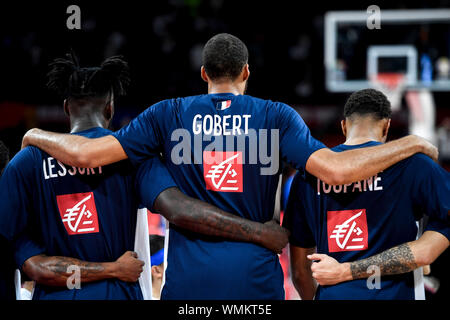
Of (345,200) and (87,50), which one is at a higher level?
(87,50)

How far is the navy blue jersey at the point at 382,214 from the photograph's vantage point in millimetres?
3133

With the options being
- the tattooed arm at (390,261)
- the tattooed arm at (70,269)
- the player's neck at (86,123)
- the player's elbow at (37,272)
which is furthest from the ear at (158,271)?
the tattooed arm at (390,261)

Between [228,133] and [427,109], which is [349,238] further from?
[427,109]

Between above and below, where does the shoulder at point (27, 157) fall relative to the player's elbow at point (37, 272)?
above

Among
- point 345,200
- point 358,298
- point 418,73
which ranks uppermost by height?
point 418,73

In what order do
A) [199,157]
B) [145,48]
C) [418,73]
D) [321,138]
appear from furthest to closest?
[145,48], [321,138], [418,73], [199,157]

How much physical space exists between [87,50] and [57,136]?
35.4 ft

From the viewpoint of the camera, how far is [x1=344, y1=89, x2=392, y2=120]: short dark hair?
11.0 ft

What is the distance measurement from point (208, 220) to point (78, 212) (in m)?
0.79

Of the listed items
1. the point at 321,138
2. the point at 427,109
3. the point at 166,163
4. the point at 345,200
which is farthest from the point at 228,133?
the point at 427,109

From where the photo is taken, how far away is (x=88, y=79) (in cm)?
350

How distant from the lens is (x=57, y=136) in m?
3.26

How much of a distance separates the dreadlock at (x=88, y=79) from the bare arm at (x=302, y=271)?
5.02 feet

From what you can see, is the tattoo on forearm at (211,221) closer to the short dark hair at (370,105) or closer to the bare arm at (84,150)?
the bare arm at (84,150)
